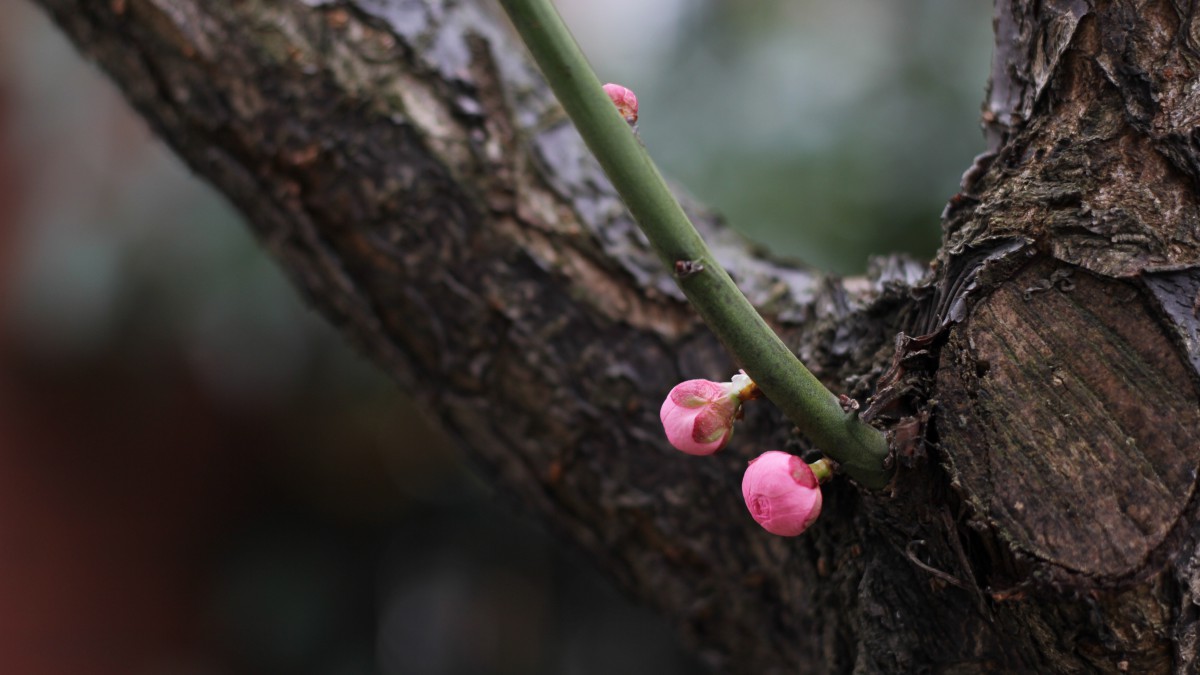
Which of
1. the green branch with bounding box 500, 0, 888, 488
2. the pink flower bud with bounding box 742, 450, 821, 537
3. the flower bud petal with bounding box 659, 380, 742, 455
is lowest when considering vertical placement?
the pink flower bud with bounding box 742, 450, 821, 537

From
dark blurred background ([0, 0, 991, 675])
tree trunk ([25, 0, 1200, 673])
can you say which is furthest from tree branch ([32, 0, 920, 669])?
dark blurred background ([0, 0, 991, 675])

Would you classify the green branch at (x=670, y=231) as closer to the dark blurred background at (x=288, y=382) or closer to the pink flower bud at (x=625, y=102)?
the pink flower bud at (x=625, y=102)

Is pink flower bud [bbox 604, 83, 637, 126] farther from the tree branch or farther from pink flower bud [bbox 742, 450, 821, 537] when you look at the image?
the tree branch

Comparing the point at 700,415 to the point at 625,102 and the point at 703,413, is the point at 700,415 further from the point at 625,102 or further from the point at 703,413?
the point at 625,102

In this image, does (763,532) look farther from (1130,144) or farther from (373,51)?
(373,51)

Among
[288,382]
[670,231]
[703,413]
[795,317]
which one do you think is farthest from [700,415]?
[288,382]
